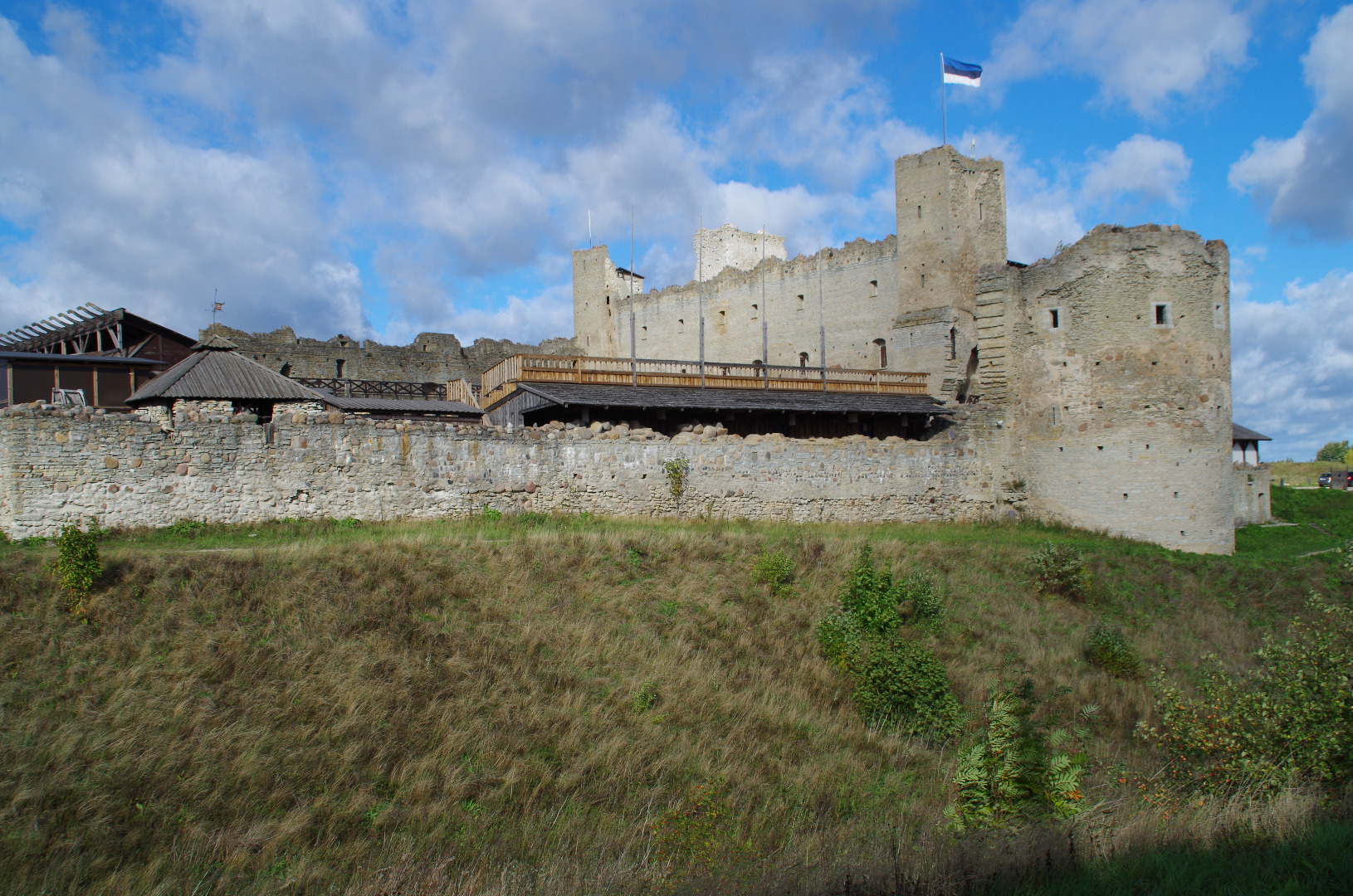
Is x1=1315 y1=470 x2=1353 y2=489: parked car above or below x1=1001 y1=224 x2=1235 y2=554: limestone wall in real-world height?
below

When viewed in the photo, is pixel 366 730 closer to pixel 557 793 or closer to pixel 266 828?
pixel 266 828

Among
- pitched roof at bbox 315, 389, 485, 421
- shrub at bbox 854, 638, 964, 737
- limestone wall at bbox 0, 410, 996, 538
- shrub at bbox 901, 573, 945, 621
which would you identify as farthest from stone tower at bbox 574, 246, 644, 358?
shrub at bbox 854, 638, 964, 737

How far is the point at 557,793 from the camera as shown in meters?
8.84

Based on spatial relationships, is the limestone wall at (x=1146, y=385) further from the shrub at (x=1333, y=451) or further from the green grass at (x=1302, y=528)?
the shrub at (x=1333, y=451)

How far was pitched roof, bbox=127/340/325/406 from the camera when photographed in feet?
56.6

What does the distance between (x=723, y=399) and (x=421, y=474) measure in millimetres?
8732

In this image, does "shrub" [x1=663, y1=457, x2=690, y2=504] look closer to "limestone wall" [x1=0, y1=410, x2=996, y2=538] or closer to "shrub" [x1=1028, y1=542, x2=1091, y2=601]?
"limestone wall" [x1=0, y1=410, x2=996, y2=538]

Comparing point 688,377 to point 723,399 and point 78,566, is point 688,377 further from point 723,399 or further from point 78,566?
point 78,566

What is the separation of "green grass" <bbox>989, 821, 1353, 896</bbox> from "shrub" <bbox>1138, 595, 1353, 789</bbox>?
235 centimetres

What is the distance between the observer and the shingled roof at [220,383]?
17.2 metres

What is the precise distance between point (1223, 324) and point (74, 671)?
82.8ft

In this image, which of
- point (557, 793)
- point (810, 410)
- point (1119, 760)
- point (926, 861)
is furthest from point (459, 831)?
point (810, 410)

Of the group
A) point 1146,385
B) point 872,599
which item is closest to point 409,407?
point 872,599

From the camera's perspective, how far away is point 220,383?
17.8 m
